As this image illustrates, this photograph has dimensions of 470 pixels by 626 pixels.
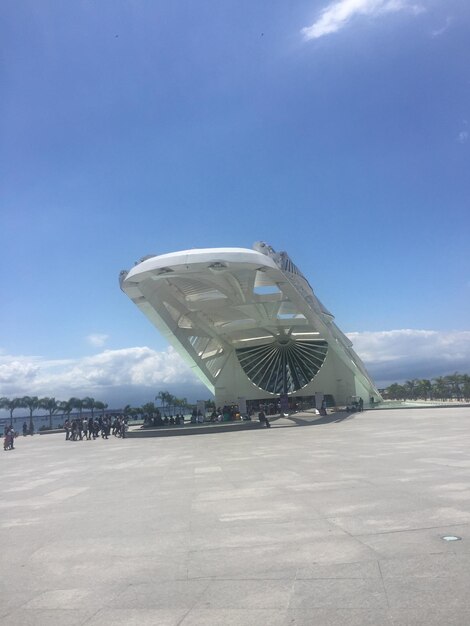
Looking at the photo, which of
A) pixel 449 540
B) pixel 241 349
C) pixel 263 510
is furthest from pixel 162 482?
pixel 241 349

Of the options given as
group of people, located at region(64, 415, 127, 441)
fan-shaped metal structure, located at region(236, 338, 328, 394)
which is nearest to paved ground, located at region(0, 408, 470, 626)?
group of people, located at region(64, 415, 127, 441)

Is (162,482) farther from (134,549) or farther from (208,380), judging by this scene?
(208,380)

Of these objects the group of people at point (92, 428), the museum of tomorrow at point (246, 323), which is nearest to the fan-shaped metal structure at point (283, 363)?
the museum of tomorrow at point (246, 323)

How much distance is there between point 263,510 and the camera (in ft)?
21.9

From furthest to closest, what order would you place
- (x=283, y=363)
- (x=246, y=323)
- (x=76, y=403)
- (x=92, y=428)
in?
1. (x=76, y=403)
2. (x=283, y=363)
3. (x=246, y=323)
4. (x=92, y=428)

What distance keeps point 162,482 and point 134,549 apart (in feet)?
15.7

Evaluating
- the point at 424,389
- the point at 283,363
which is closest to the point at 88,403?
the point at 283,363

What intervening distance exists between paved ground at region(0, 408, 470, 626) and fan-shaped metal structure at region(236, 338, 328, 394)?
1796 inches

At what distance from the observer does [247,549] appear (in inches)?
199

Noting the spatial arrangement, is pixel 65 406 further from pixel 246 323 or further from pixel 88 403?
pixel 246 323

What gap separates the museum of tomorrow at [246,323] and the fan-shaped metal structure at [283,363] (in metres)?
0.11

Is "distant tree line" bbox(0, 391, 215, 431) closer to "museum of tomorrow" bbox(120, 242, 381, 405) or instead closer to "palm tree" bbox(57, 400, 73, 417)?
"palm tree" bbox(57, 400, 73, 417)

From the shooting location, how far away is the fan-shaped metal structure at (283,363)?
55.6 metres

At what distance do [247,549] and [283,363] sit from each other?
53315 millimetres
